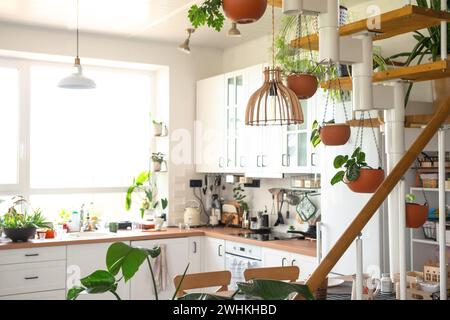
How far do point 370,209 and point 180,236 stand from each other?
3773mm

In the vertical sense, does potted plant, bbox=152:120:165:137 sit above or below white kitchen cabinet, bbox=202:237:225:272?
above

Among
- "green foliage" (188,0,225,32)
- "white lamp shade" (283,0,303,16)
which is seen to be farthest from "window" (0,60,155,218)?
"white lamp shade" (283,0,303,16)

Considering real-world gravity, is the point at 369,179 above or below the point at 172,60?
below

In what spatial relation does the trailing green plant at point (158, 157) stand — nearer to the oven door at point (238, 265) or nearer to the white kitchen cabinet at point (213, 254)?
the white kitchen cabinet at point (213, 254)

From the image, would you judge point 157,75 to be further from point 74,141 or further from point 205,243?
point 205,243

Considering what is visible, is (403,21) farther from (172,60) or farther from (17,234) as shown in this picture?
(172,60)

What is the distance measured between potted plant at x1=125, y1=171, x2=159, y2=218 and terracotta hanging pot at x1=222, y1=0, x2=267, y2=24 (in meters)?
4.00

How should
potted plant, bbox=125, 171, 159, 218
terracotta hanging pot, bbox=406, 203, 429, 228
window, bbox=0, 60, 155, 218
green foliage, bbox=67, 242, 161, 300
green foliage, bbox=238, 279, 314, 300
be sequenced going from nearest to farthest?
green foliage, bbox=238, 279, 314, 300, green foliage, bbox=67, 242, 161, 300, terracotta hanging pot, bbox=406, 203, 429, 228, window, bbox=0, 60, 155, 218, potted plant, bbox=125, 171, 159, 218

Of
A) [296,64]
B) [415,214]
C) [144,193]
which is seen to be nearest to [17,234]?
[144,193]

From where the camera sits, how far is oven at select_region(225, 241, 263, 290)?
5.07 metres

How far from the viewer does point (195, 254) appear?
18.9ft

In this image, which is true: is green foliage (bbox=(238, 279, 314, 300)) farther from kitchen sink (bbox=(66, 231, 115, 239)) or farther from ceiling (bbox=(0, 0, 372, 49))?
kitchen sink (bbox=(66, 231, 115, 239))
